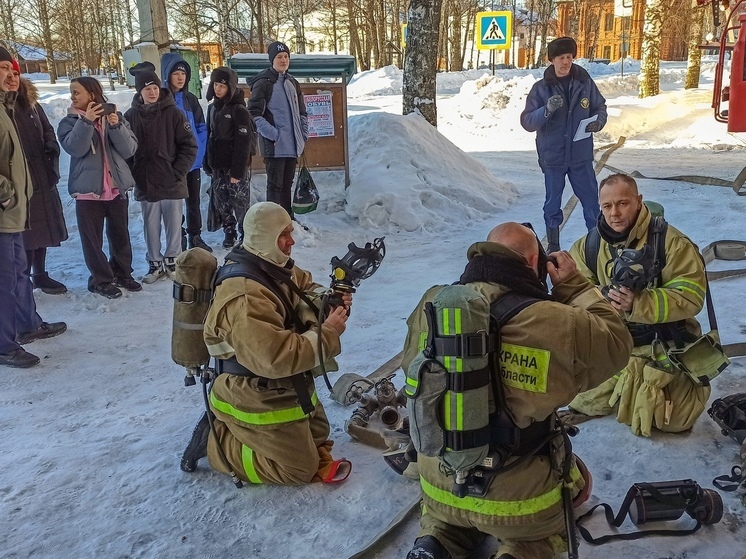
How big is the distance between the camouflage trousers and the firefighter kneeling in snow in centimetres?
419

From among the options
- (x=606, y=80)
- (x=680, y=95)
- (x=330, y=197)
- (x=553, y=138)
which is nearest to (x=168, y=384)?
(x=553, y=138)

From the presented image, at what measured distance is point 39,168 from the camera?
17.8ft

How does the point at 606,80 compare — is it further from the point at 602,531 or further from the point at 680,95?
the point at 602,531

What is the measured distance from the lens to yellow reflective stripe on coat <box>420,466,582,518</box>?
2305mm

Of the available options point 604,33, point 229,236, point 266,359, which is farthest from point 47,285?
point 604,33

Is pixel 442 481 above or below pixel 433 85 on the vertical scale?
below

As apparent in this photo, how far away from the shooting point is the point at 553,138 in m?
6.54

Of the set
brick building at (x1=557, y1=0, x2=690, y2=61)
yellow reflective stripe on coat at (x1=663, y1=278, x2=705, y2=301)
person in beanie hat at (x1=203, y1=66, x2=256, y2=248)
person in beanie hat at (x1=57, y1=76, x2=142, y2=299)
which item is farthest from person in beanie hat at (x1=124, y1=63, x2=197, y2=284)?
brick building at (x1=557, y1=0, x2=690, y2=61)

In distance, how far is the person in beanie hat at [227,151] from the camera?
22.5 feet

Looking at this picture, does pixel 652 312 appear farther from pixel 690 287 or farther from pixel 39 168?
pixel 39 168

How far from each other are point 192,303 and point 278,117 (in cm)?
457

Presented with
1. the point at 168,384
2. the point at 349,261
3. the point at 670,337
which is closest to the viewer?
the point at 349,261

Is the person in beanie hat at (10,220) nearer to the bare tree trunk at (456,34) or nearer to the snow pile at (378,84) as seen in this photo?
the snow pile at (378,84)

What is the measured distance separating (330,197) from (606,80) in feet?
71.7
